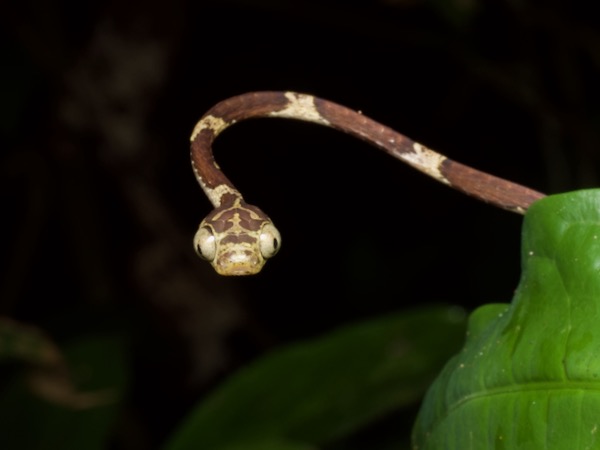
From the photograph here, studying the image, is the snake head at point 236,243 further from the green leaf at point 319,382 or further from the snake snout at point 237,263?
the green leaf at point 319,382

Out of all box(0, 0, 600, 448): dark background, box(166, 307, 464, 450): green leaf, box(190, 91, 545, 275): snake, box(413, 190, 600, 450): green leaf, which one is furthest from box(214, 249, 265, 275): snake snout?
box(0, 0, 600, 448): dark background

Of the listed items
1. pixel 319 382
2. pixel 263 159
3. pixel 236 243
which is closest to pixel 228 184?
pixel 236 243

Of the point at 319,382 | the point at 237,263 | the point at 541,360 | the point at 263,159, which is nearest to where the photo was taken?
the point at 541,360

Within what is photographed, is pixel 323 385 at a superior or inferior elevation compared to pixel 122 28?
inferior

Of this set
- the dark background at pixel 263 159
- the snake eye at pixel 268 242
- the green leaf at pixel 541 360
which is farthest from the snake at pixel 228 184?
the dark background at pixel 263 159

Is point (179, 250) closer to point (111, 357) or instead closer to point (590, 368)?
point (111, 357)

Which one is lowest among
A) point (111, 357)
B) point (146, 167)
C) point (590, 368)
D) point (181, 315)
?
point (590, 368)

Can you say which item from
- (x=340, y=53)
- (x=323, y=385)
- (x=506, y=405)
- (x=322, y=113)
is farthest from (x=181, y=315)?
(x=506, y=405)

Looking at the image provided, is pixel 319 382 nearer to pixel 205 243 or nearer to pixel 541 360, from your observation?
pixel 205 243
